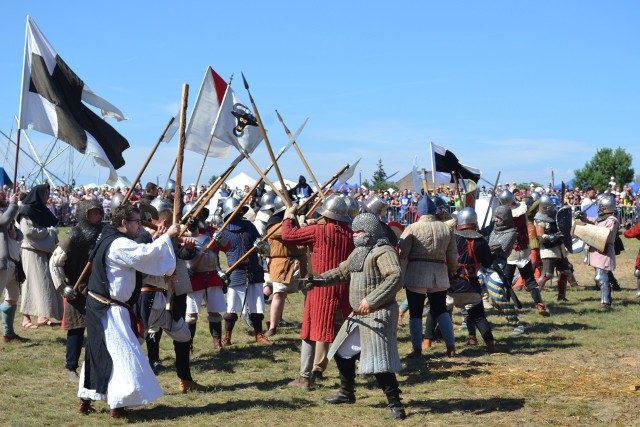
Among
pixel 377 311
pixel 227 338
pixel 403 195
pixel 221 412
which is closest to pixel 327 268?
pixel 377 311

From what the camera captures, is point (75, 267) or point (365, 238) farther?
point (75, 267)

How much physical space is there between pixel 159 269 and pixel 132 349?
70 centimetres

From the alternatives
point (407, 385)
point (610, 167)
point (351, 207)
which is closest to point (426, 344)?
point (407, 385)

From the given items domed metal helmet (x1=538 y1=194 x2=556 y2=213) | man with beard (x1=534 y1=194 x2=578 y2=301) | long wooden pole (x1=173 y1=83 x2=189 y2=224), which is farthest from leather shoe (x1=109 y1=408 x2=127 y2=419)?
domed metal helmet (x1=538 y1=194 x2=556 y2=213)

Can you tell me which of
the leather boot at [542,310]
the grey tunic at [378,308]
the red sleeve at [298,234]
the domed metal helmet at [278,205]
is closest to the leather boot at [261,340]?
the domed metal helmet at [278,205]

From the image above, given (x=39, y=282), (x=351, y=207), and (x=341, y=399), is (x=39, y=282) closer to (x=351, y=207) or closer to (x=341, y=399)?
(x=351, y=207)

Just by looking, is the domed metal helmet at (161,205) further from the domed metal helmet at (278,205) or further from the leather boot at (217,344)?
the domed metal helmet at (278,205)

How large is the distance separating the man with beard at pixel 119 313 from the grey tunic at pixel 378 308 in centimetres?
→ 157

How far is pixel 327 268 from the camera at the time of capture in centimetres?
776

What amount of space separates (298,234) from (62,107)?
9.32 feet

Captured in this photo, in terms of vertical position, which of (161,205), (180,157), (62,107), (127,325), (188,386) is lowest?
(188,386)

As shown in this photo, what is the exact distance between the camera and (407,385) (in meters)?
8.31

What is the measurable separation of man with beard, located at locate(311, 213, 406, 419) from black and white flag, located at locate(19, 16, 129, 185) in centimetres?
290

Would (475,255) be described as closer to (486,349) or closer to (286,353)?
(486,349)
